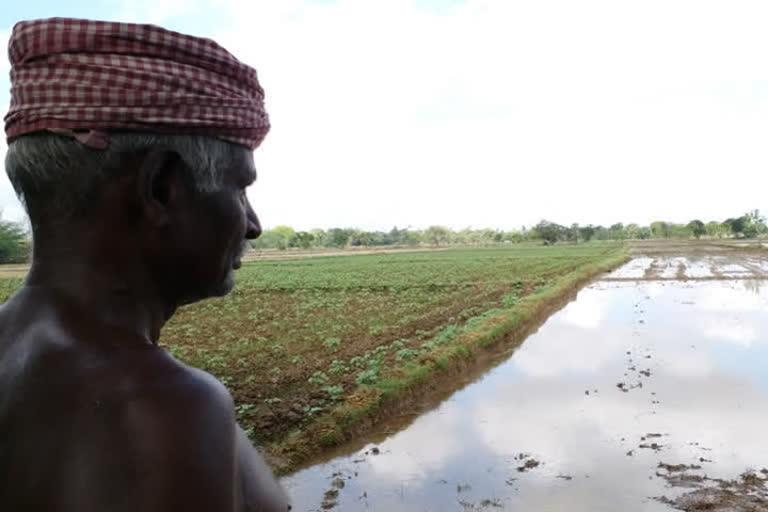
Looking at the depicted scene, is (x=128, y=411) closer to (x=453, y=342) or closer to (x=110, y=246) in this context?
(x=110, y=246)

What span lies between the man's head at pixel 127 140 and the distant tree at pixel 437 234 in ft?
429

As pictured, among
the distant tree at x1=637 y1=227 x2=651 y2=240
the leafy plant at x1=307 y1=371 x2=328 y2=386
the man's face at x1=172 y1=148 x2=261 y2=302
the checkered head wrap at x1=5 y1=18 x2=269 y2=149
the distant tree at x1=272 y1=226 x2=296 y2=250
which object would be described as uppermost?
the checkered head wrap at x1=5 y1=18 x2=269 y2=149

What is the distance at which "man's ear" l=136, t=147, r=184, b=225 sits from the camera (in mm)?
770

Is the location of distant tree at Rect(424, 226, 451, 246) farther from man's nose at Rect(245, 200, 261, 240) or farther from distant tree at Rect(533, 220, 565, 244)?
man's nose at Rect(245, 200, 261, 240)

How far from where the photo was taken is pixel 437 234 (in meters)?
132

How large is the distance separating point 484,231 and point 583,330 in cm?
12720

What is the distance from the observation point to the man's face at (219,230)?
813 mm

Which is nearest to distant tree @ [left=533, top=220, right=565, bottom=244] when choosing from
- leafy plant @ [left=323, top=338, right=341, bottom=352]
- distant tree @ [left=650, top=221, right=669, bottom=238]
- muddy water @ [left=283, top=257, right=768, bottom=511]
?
distant tree @ [left=650, top=221, right=669, bottom=238]

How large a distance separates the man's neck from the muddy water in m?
5.77

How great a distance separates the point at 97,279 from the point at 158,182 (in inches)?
5.7

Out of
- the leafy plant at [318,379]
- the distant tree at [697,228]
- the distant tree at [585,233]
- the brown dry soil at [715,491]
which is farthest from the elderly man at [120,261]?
the distant tree at [697,228]

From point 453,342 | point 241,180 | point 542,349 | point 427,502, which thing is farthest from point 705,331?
point 241,180

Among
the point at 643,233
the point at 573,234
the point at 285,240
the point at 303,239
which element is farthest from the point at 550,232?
the point at 643,233

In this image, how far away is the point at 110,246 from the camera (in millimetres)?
786
